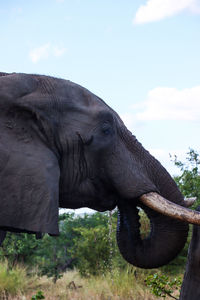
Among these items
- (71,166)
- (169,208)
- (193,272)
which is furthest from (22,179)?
(193,272)

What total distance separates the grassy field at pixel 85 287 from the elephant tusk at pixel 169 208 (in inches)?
198

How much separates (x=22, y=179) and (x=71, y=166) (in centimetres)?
42

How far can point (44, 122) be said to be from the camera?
2768 mm

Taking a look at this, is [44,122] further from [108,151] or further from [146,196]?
[146,196]

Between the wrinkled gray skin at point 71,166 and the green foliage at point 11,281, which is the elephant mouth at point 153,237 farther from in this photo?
the green foliage at point 11,281

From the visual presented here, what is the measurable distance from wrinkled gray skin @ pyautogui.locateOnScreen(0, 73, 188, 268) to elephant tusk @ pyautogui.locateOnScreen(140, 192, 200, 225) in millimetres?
52

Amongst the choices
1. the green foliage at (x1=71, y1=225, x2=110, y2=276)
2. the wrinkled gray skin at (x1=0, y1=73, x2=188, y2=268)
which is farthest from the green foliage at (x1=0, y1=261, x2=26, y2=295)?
the wrinkled gray skin at (x1=0, y1=73, x2=188, y2=268)

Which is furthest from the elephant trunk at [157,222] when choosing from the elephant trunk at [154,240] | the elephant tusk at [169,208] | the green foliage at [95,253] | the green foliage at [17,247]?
the green foliage at [17,247]

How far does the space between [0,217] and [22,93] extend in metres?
0.68

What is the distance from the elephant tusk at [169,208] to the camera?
2.79m

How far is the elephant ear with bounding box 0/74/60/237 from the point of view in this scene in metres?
2.52

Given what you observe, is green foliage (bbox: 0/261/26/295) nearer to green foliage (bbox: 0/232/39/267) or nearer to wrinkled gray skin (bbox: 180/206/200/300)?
green foliage (bbox: 0/232/39/267)

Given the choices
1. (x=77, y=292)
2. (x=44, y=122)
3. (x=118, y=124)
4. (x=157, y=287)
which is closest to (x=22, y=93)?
(x=44, y=122)

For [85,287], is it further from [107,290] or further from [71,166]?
[71,166]
